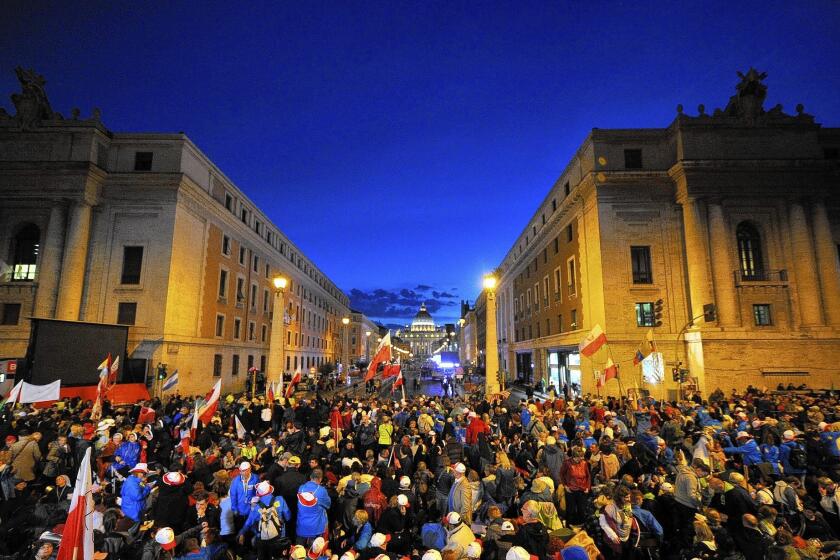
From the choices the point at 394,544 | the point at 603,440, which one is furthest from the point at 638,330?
the point at 394,544

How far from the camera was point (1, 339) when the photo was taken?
94.8ft

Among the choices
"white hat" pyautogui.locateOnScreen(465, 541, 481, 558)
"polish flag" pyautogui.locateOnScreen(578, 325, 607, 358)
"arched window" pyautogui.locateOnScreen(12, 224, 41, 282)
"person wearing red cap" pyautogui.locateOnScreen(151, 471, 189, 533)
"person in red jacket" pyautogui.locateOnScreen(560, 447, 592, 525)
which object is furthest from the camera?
"arched window" pyautogui.locateOnScreen(12, 224, 41, 282)

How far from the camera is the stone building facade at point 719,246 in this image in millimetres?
26953

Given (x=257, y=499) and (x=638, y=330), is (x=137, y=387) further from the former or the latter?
(x=638, y=330)

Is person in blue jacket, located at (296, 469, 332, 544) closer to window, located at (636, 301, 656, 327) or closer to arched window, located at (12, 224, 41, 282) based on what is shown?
window, located at (636, 301, 656, 327)

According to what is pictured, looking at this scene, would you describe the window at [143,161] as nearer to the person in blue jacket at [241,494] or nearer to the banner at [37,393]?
the banner at [37,393]

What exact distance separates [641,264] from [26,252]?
139ft

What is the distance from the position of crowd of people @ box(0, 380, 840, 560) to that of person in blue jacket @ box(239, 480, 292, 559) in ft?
0.09

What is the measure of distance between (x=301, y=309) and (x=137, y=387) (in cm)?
3560

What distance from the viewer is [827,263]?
92.9ft

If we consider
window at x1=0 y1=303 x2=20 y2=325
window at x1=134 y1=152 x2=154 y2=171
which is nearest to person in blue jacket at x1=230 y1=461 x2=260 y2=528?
window at x1=134 y1=152 x2=154 y2=171

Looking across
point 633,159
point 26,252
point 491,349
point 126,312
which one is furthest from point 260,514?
point 26,252

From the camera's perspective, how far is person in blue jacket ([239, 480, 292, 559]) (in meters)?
6.70

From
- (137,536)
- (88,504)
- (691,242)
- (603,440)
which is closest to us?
(88,504)
